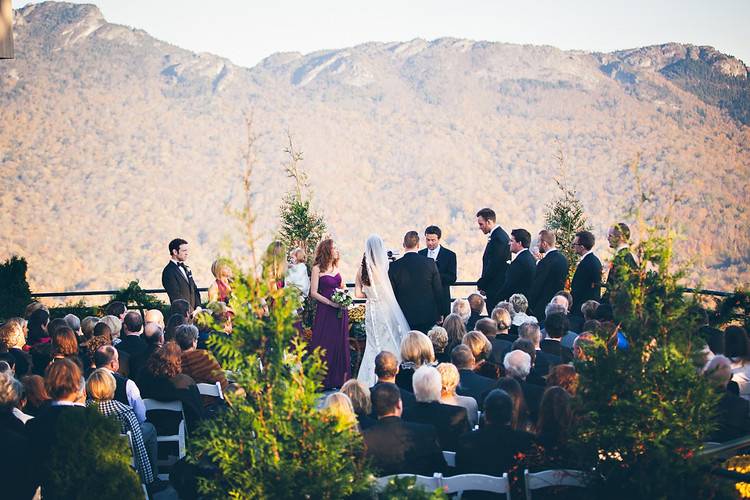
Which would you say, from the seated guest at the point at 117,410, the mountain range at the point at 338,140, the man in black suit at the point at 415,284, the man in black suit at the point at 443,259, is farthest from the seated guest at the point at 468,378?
the mountain range at the point at 338,140

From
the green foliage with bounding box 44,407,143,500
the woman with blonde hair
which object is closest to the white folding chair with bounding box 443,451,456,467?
the green foliage with bounding box 44,407,143,500

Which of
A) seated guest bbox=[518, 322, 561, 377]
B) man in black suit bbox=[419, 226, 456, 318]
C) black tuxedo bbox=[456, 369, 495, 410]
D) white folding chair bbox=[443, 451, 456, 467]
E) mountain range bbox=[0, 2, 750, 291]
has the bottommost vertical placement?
white folding chair bbox=[443, 451, 456, 467]

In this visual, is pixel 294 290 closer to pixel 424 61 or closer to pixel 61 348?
pixel 61 348

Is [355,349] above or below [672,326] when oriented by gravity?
below

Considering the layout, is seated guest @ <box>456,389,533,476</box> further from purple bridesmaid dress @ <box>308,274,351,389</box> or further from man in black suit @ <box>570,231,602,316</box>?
man in black suit @ <box>570,231,602,316</box>

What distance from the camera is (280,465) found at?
3.29 metres

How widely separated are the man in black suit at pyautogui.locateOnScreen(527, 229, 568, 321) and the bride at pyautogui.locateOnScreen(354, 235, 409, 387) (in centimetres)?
163

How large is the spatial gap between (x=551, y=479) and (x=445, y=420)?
1.02m

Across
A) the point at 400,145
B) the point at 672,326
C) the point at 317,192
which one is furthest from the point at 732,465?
the point at 400,145

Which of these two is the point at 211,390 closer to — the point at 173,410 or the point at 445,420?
the point at 173,410

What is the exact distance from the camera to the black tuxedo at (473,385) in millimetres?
5686

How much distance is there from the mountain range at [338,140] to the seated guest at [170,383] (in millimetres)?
40193

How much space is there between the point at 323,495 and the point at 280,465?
0.70ft

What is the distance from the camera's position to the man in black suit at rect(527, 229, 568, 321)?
9461 millimetres
